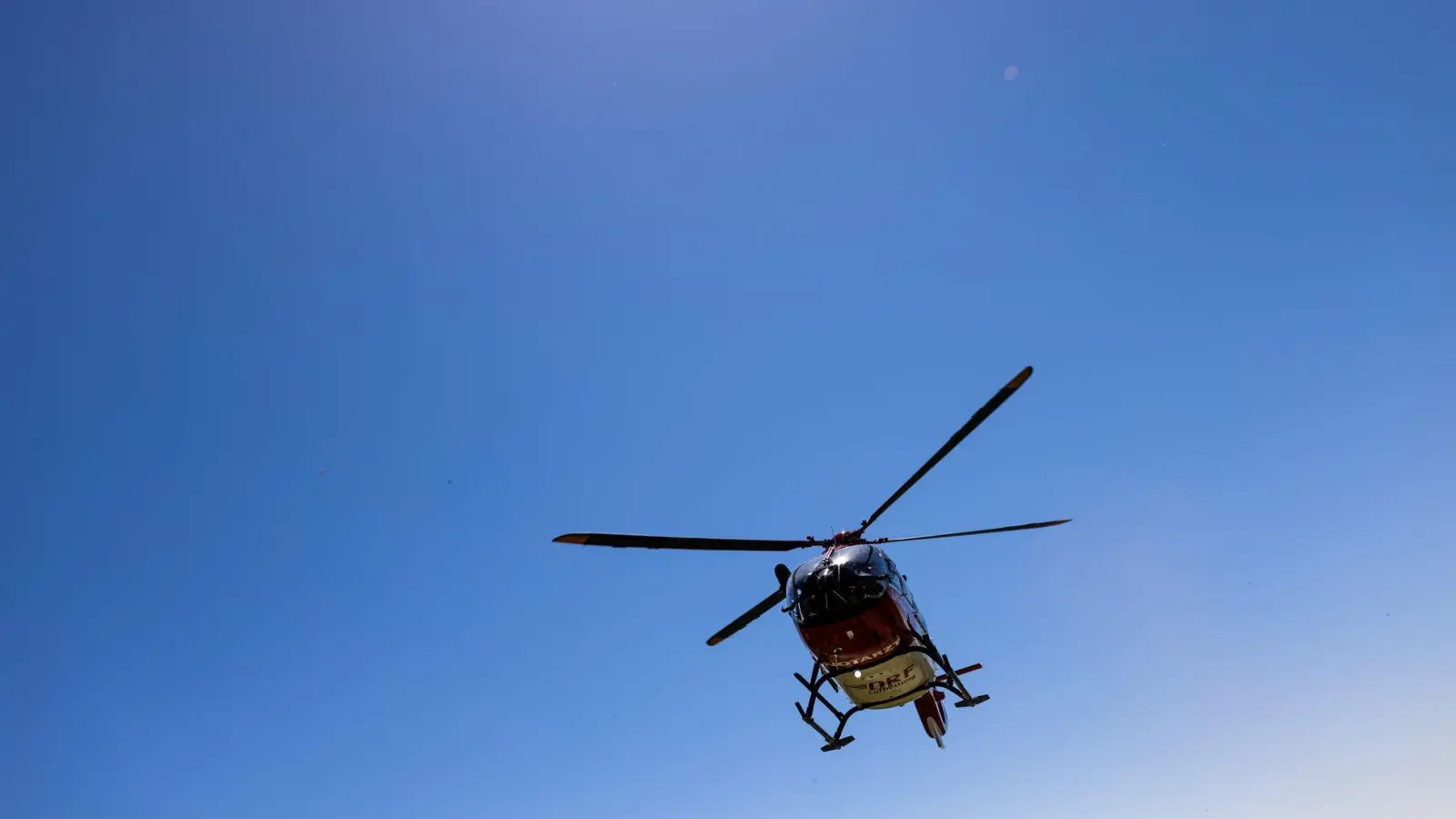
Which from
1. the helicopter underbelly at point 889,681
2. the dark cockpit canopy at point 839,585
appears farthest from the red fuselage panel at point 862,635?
the helicopter underbelly at point 889,681

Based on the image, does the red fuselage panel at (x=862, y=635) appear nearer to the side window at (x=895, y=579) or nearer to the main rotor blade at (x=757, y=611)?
the side window at (x=895, y=579)

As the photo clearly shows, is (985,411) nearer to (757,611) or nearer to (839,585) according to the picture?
(839,585)

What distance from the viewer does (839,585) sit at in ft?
53.7

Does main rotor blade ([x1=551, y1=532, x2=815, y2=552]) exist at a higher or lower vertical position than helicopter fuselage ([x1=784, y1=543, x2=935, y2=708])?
higher

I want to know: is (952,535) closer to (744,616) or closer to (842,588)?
(842,588)

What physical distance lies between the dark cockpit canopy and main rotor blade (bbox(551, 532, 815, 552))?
139cm

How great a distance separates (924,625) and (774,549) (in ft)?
12.0

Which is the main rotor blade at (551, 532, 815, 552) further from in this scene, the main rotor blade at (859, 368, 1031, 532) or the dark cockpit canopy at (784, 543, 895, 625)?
the main rotor blade at (859, 368, 1031, 532)

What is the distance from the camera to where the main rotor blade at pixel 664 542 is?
16.4 m

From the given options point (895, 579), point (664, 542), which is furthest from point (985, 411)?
point (664, 542)

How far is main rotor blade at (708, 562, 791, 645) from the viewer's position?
19.0 m

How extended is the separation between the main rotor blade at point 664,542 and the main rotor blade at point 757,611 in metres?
0.84

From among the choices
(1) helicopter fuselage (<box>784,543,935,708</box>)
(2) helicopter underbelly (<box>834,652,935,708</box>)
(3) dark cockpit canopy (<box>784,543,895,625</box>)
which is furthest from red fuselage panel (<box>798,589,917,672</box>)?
(2) helicopter underbelly (<box>834,652,935,708</box>)

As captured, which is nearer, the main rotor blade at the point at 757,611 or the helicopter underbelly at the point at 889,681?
the helicopter underbelly at the point at 889,681
